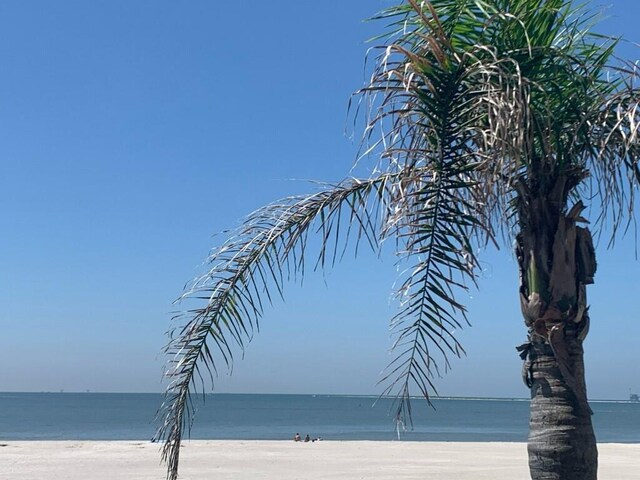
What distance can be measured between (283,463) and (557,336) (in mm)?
18174

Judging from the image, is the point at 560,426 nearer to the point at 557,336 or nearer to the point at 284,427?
the point at 557,336

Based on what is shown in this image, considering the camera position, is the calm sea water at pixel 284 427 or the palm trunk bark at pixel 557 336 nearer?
the palm trunk bark at pixel 557 336

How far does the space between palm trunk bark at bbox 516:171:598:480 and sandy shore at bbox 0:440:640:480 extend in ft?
42.9

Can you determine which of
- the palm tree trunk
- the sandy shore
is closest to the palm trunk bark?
the palm tree trunk

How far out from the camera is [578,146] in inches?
227

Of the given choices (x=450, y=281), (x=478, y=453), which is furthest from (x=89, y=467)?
(x=450, y=281)

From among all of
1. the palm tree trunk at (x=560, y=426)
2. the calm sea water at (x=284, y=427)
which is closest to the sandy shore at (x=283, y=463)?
the calm sea water at (x=284, y=427)

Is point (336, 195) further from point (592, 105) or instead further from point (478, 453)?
point (478, 453)

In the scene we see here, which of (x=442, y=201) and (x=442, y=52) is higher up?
(x=442, y=52)

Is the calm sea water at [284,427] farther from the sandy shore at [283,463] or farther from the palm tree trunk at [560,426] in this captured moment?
the palm tree trunk at [560,426]

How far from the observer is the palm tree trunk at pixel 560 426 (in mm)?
5309

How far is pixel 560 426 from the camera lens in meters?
5.34


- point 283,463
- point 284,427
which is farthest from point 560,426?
point 284,427

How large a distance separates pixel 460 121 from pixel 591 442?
2.16 meters
